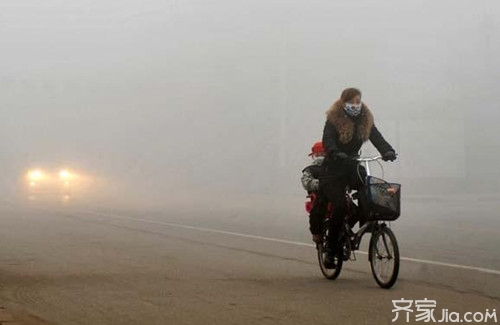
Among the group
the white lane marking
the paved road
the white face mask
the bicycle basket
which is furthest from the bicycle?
the white lane marking

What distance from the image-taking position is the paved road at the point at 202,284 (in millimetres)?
7004

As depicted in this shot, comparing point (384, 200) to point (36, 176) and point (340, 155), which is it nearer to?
point (340, 155)

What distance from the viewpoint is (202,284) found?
876 centimetres

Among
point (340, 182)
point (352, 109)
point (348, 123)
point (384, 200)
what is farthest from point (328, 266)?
point (352, 109)

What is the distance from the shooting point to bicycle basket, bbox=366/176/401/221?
7664 mm

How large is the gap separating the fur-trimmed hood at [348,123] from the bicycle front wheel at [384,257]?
94 centimetres

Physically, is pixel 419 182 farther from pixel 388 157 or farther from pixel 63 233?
pixel 388 157

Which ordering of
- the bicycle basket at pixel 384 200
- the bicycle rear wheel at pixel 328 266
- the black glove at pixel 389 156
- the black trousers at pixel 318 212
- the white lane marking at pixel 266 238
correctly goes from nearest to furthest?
the bicycle basket at pixel 384 200 < the black glove at pixel 389 156 < the black trousers at pixel 318 212 < the bicycle rear wheel at pixel 328 266 < the white lane marking at pixel 266 238

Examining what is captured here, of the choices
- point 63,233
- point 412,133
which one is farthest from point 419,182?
point 63,233

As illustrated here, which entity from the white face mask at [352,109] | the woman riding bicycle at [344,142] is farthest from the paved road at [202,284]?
the white face mask at [352,109]

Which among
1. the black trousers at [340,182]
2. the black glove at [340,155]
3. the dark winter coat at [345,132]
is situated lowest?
the black trousers at [340,182]

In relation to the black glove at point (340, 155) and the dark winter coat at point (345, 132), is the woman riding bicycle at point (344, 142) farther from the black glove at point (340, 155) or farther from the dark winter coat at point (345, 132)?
the black glove at point (340, 155)

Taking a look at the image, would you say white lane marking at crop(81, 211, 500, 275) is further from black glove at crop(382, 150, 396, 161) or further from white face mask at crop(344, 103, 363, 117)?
white face mask at crop(344, 103, 363, 117)

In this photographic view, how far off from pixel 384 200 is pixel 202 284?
2228mm
